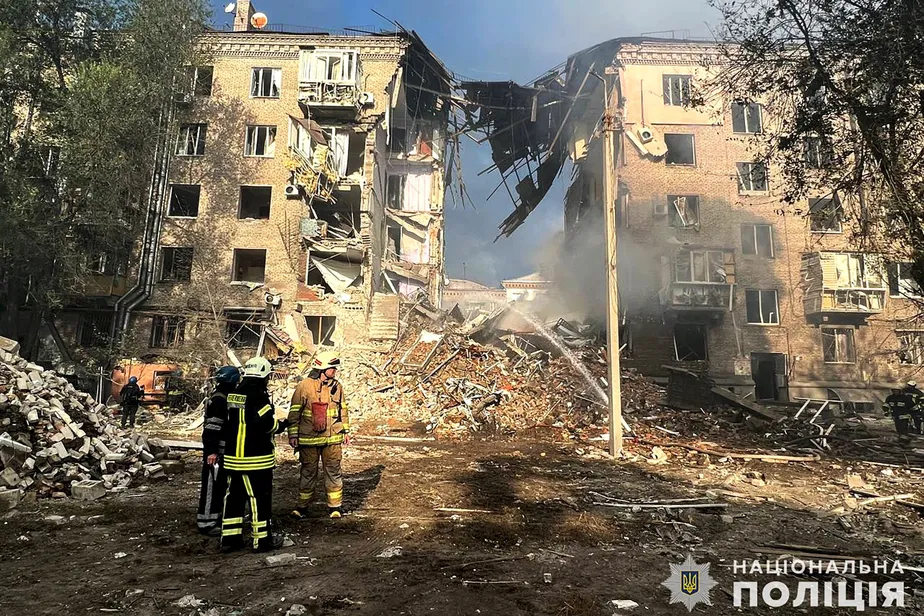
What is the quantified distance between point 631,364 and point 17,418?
70.4ft

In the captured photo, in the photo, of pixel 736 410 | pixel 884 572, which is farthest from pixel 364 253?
pixel 884 572

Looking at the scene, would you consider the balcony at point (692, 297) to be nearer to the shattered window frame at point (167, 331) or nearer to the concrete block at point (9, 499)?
the shattered window frame at point (167, 331)

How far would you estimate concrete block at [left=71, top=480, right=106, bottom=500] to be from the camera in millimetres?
6125

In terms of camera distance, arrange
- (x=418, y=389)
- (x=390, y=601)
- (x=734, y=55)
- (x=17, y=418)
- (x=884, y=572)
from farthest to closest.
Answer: (x=418, y=389), (x=734, y=55), (x=17, y=418), (x=884, y=572), (x=390, y=601)

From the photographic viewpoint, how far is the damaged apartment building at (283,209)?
858 inches

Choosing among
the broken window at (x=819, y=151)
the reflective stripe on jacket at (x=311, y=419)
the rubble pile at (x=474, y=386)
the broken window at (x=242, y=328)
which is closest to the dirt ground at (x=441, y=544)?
the reflective stripe on jacket at (x=311, y=419)

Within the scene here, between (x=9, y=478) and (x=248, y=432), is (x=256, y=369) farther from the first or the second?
(x=9, y=478)

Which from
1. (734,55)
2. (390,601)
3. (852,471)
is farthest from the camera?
(852,471)

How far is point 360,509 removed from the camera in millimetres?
5922

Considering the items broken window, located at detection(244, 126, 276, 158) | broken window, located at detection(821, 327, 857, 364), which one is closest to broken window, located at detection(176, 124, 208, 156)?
broken window, located at detection(244, 126, 276, 158)

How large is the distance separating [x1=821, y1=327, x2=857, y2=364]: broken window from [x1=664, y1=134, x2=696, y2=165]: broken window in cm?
1065

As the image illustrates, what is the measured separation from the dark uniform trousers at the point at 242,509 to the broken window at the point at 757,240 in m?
25.7

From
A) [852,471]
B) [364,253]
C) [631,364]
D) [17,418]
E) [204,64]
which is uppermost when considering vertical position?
[204,64]

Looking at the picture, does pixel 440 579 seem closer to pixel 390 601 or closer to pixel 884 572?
pixel 390 601
